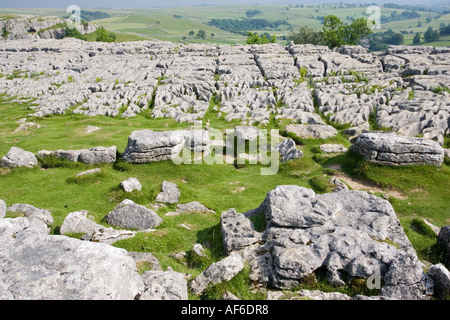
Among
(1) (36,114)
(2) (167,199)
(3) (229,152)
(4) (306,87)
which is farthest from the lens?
(4) (306,87)

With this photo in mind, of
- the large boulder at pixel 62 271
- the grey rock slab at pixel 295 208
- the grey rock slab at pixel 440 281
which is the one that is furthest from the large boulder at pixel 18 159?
the grey rock slab at pixel 440 281

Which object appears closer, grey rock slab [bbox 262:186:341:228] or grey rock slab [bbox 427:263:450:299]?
grey rock slab [bbox 427:263:450:299]

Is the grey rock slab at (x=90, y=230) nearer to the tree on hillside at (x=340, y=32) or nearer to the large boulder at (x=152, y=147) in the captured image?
the large boulder at (x=152, y=147)

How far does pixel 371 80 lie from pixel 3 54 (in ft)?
323

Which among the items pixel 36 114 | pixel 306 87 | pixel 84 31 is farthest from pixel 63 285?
pixel 84 31

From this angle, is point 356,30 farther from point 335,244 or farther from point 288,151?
point 335,244

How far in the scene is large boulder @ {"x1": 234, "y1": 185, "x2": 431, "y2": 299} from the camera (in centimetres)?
1232

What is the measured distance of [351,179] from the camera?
26547mm

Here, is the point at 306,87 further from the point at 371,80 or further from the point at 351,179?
the point at 351,179

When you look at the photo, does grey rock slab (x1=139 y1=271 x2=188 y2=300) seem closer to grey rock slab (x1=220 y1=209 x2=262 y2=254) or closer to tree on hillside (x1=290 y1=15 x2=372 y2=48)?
grey rock slab (x1=220 y1=209 x2=262 y2=254)

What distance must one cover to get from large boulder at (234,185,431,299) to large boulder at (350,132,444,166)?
29.4 feet

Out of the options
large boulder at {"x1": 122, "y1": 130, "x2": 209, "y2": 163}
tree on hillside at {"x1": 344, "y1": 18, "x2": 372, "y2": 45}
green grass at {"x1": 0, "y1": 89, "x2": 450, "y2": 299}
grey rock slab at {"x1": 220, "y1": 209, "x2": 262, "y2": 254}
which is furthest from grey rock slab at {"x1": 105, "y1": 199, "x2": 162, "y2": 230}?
tree on hillside at {"x1": 344, "y1": 18, "x2": 372, "y2": 45}

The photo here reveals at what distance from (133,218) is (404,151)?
22132 millimetres

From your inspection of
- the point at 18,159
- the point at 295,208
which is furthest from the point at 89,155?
the point at 295,208
